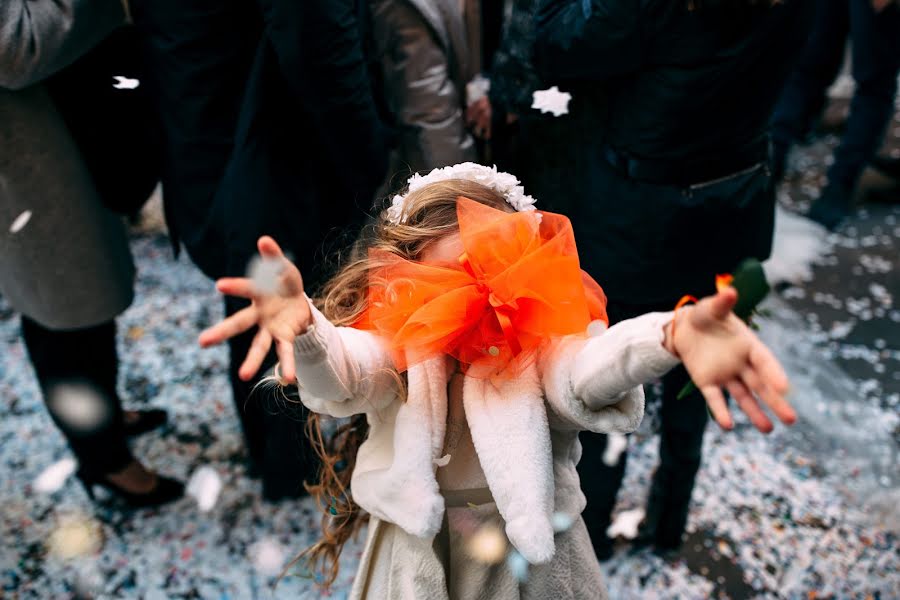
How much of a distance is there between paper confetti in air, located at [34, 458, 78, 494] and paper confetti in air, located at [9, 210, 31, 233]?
2.64 feet

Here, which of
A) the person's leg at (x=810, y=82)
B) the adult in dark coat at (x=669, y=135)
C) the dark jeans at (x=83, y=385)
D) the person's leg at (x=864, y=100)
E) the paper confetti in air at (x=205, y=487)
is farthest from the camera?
the person's leg at (x=810, y=82)

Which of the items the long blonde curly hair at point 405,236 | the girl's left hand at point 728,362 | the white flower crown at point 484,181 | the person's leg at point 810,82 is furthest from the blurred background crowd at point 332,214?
the person's leg at point 810,82

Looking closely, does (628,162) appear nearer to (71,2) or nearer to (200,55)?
(200,55)

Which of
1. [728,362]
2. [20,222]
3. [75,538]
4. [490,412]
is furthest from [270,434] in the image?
[728,362]

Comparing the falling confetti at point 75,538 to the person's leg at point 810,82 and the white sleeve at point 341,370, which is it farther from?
the person's leg at point 810,82

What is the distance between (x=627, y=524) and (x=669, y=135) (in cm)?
105

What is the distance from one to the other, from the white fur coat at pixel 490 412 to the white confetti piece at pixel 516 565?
0.31 feet

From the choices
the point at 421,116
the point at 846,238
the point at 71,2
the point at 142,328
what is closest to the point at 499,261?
the point at 421,116

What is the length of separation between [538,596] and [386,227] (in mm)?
596

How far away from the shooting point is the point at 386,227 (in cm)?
103

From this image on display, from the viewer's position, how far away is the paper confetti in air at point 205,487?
1826 mm

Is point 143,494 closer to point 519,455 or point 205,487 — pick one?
point 205,487

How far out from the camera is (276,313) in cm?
73

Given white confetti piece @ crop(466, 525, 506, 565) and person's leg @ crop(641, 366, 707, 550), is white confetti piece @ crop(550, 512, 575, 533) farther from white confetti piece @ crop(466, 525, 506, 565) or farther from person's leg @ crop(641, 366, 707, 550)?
person's leg @ crop(641, 366, 707, 550)
